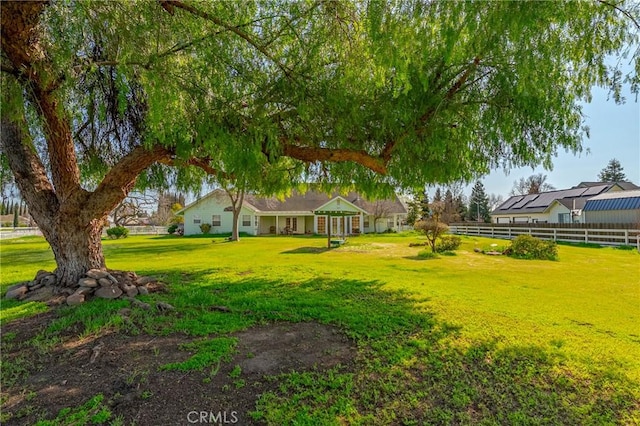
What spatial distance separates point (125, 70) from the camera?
4352 mm

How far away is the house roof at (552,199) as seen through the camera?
2834cm

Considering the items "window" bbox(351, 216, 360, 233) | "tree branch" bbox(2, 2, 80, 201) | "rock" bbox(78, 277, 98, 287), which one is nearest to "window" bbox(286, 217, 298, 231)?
"window" bbox(351, 216, 360, 233)

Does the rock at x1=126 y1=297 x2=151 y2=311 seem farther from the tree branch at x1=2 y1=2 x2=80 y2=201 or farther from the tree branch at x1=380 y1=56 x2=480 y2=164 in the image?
the tree branch at x1=380 y1=56 x2=480 y2=164

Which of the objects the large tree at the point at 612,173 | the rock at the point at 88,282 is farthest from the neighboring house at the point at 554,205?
the rock at the point at 88,282

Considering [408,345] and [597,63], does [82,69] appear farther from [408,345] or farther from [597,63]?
[597,63]

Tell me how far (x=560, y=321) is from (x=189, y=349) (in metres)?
5.72

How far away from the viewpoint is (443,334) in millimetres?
4711

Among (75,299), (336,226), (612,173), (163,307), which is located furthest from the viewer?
(612,173)

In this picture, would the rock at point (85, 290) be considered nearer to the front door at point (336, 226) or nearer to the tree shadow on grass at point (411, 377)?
the tree shadow on grass at point (411, 377)

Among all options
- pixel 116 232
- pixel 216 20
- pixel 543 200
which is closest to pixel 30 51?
pixel 216 20

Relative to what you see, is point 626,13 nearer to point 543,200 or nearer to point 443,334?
point 443,334

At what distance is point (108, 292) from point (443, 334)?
6027 millimetres

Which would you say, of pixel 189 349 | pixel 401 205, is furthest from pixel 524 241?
pixel 401 205

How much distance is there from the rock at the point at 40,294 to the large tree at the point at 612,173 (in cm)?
6900
